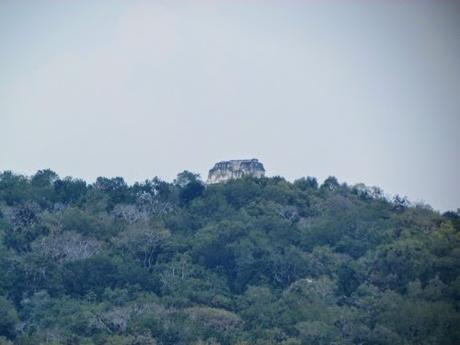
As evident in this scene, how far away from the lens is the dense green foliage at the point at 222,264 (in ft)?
140

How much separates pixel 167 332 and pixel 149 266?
572 cm

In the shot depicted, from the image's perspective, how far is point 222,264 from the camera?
48.4m

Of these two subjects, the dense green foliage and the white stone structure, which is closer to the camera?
the dense green foliage

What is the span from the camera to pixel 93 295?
4572 cm

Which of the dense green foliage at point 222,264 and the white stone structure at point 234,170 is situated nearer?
the dense green foliage at point 222,264

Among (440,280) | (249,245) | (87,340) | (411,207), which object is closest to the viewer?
(87,340)

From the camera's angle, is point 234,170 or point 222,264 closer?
point 222,264

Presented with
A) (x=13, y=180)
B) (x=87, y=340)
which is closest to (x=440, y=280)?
(x=87, y=340)

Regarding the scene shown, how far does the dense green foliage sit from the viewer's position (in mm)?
42688

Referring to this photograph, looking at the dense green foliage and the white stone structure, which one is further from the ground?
the white stone structure

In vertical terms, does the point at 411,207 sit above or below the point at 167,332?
above

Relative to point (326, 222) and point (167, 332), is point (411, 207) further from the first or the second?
point (167, 332)

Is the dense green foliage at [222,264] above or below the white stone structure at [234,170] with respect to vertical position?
below

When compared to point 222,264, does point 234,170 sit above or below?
above
